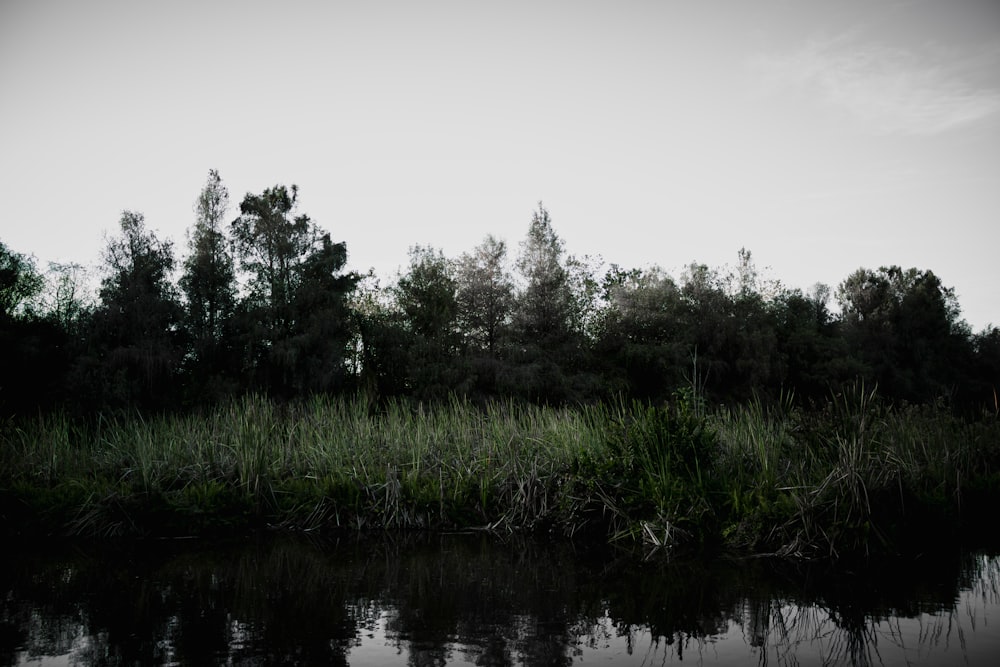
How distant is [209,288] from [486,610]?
1053 inches

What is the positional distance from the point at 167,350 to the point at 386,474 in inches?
761

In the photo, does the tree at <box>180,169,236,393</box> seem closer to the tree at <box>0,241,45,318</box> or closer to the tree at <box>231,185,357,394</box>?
the tree at <box>231,185,357,394</box>

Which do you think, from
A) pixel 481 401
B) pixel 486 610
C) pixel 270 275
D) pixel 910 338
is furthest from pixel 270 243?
pixel 910 338

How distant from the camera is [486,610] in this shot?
5340 millimetres

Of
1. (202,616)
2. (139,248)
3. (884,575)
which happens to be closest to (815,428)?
(884,575)

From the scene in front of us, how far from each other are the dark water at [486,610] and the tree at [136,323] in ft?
61.1

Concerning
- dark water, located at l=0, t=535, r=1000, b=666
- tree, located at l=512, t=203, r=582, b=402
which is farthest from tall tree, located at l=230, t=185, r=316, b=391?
dark water, located at l=0, t=535, r=1000, b=666

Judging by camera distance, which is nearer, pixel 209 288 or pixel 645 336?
pixel 209 288

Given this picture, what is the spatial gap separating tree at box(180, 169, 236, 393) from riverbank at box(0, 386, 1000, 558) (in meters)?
16.7

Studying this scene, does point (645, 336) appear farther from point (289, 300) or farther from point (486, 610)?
point (486, 610)

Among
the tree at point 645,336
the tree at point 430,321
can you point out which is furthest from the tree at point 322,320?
the tree at point 645,336

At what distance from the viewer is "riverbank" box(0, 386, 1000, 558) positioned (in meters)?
7.26

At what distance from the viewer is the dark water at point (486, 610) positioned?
4.40 m

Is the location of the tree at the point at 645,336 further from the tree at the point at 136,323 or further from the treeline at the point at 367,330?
the tree at the point at 136,323
